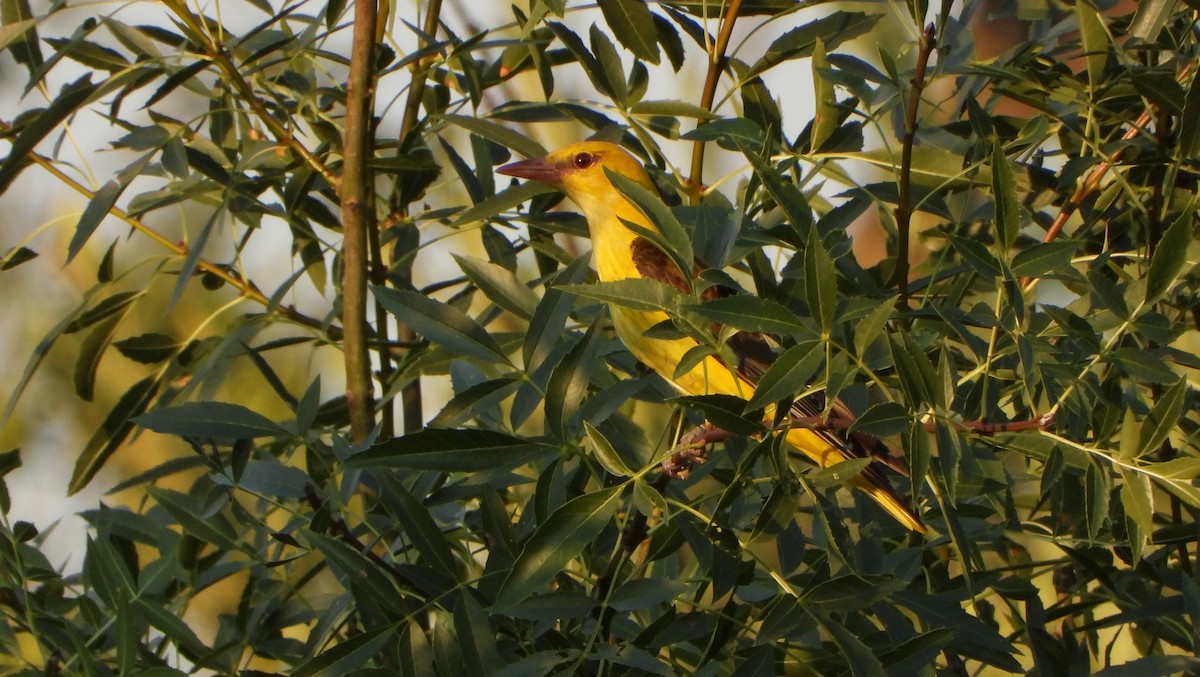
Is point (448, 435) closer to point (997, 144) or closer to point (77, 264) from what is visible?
point (997, 144)

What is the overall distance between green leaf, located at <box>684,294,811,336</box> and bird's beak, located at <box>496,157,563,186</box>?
5.26ft

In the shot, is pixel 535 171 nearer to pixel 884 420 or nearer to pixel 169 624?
pixel 169 624

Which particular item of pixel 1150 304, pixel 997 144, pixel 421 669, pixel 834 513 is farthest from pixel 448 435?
pixel 1150 304

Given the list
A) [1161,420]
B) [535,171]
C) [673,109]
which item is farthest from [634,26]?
[1161,420]

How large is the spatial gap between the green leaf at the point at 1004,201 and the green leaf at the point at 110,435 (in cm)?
149

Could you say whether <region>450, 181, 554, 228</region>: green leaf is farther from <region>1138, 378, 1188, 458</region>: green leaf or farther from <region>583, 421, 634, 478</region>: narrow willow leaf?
<region>1138, 378, 1188, 458</region>: green leaf

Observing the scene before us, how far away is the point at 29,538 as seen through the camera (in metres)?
1.80

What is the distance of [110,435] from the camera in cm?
221

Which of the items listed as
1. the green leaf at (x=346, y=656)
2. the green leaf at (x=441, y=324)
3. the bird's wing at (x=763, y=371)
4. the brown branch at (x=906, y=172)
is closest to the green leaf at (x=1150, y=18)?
the brown branch at (x=906, y=172)

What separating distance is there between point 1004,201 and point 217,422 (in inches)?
37.8

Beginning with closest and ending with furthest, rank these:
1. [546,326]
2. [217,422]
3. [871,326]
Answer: [871,326], [546,326], [217,422]

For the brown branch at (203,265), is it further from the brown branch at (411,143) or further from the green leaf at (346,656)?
the green leaf at (346,656)

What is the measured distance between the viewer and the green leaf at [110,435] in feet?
7.17

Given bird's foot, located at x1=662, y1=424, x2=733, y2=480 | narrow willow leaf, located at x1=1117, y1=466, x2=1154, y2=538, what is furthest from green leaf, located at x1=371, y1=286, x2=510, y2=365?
narrow willow leaf, located at x1=1117, y1=466, x2=1154, y2=538
